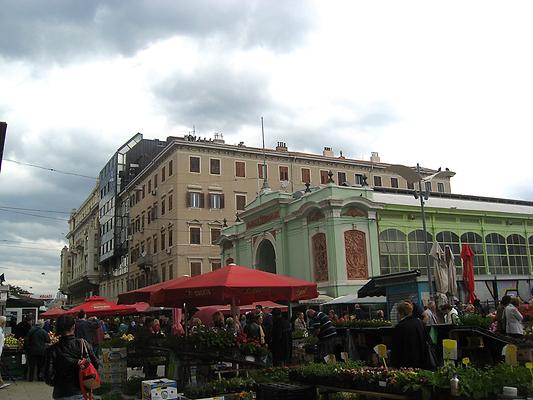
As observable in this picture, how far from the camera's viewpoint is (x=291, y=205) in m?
31.9

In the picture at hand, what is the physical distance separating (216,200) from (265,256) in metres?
11.0

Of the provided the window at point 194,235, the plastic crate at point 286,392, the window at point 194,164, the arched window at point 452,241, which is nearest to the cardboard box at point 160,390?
the plastic crate at point 286,392

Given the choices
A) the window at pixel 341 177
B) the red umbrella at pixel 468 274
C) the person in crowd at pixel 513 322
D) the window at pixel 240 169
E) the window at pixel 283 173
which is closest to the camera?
the person in crowd at pixel 513 322

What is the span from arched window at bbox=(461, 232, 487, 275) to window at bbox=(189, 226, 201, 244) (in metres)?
20.4

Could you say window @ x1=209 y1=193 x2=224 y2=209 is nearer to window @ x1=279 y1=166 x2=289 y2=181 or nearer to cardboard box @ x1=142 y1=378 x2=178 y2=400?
window @ x1=279 y1=166 x2=289 y2=181

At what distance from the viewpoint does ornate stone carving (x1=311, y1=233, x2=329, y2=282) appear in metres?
29.0

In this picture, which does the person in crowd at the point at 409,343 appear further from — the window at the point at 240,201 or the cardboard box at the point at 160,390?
the window at the point at 240,201

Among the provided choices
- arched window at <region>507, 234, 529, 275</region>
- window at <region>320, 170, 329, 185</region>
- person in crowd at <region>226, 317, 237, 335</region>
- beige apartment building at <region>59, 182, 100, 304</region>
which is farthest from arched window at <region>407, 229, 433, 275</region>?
beige apartment building at <region>59, 182, 100, 304</region>

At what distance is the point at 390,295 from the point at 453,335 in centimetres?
1077

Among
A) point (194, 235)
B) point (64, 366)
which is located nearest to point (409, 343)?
point (64, 366)

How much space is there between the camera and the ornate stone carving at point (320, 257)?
2899 centimetres

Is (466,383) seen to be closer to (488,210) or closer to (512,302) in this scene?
(512,302)

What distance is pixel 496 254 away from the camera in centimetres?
3344

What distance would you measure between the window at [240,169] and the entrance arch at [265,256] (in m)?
12.1
